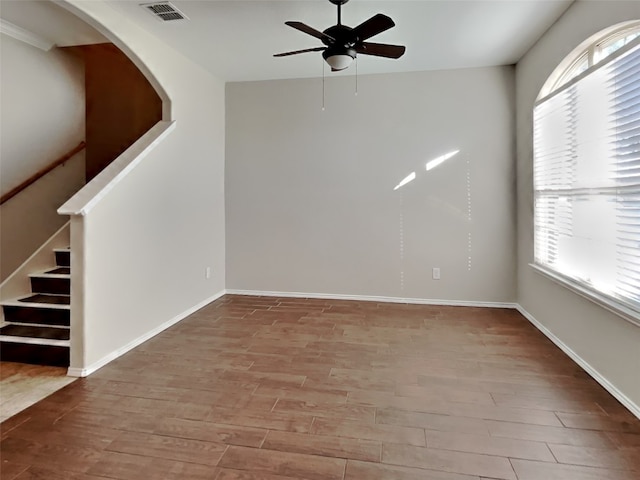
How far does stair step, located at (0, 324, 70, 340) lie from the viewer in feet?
9.39

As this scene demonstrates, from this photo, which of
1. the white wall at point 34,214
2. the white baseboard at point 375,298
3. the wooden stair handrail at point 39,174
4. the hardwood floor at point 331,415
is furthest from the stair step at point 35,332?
the white baseboard at point 375,298

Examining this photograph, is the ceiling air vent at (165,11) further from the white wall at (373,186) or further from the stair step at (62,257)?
the stair step at (62,257)

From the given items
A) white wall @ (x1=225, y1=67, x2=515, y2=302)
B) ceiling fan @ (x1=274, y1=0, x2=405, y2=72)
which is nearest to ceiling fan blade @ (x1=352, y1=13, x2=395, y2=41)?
ceiling fan @ (x1=274, y1=0, x2=405, y2=72)

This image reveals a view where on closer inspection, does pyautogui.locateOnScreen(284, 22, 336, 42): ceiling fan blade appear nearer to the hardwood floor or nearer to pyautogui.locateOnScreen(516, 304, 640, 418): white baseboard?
the hardwood floor

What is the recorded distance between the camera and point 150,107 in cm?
452

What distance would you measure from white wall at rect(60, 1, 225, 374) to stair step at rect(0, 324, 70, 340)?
360mm

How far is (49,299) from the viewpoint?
321 centimetres

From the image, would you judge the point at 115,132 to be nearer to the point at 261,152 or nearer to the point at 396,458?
the point at 261,152

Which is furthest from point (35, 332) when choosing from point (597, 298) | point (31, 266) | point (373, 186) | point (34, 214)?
point (597, 298)

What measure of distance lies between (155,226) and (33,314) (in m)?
1.22

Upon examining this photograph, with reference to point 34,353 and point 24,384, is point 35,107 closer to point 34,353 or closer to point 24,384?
point 34,353

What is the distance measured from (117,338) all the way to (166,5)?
8.61 ft

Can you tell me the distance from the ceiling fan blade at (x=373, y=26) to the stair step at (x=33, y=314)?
124 inches

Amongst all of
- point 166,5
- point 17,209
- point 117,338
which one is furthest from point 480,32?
point 17,209
